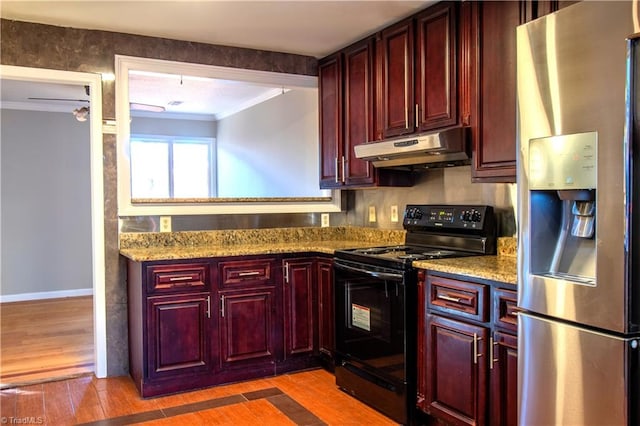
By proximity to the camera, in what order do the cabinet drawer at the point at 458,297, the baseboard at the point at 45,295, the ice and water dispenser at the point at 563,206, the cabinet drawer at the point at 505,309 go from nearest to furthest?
1. the ice and water dispenser at the point at 563,206
2. the cabinet drawer at the point at 505,309
3. the cabinet drawer at the point at 458,297
4. the baseboard at the point at 45,295

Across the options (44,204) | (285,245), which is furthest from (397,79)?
(44,204)

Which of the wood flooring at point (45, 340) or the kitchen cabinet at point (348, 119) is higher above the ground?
the kitchen cabinet at point (348, 119)

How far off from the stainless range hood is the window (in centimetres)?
498

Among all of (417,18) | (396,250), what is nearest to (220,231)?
(396,250)

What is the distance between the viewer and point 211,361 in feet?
10.7

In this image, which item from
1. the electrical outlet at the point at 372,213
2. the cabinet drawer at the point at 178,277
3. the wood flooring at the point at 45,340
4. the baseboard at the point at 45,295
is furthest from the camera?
the baseboard at the point at 45,295

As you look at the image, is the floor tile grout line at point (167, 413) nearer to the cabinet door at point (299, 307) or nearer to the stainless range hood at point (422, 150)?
the cabinet door at point (299, 307)

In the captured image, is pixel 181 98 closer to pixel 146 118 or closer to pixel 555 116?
pixel 146 118

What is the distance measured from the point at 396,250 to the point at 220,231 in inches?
53.6

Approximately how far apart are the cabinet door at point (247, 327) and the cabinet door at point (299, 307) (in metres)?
0.11

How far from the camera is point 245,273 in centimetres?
336

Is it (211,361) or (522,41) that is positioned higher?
(522,41)

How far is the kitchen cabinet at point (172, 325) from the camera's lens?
310 centimetres

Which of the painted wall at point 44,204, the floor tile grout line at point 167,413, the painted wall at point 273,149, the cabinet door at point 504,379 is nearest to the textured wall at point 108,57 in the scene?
the floor tile grout line at point 167,413
